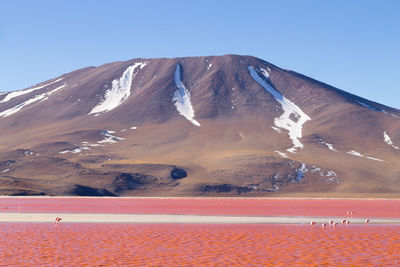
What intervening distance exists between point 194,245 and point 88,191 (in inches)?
3967

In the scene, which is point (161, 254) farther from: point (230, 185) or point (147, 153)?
point (147, 153)

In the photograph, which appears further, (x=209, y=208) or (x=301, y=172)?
(x=301, y=172)

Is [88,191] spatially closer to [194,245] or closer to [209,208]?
[209,208]

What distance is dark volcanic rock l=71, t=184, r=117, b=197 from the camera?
400 ft

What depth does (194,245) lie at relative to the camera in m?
27.0

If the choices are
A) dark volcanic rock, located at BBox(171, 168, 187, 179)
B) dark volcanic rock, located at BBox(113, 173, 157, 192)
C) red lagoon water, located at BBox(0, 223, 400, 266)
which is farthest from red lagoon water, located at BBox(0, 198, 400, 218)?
dark volcanic rock, located at BBox(171, 168, 187, 179)

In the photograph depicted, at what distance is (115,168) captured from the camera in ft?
511

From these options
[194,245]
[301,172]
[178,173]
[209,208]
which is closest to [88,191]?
[178,173]

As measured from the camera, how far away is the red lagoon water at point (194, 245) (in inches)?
873

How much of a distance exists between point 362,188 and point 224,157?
4059 cm

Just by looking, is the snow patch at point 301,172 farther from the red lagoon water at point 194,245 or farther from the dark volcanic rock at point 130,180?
the red lagoon water at point 194,245

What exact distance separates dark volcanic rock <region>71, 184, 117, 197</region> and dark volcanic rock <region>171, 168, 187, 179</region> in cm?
2368

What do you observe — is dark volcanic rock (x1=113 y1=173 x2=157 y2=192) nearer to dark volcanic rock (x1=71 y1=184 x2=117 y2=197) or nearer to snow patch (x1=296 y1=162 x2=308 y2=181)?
dark volcanic rock (x1=71 y1=184 x2=117 y2=197)

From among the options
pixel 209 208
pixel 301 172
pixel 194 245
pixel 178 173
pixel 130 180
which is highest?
pixel 194 245
